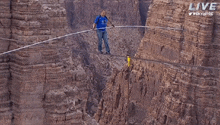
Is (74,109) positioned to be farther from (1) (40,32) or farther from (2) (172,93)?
(2) (172,93)

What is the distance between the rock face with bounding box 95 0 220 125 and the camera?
30.8 m

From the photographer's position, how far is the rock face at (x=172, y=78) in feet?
101

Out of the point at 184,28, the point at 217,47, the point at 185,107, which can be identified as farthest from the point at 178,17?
the point at 185,107

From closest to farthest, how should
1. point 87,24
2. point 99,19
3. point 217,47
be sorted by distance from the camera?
point 99,19 → point 217,47 → point 87,24

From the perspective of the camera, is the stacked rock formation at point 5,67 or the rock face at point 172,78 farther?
the rock face at point 172,78

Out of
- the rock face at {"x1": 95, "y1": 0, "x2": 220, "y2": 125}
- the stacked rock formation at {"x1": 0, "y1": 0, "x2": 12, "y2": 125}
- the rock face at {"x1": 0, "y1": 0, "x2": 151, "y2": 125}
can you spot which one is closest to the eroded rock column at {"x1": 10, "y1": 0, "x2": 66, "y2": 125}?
the rock face at {"x1": 0, "y1": 0, "x2": 151, "y2": 125}

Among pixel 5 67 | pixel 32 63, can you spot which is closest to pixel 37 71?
pixel 32 63

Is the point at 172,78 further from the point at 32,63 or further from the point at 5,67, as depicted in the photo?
the point at 5,67

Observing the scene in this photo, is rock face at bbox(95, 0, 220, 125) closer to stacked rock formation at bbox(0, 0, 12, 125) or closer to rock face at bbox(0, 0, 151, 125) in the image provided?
rock face at bbox(0, 0, 151, 125)

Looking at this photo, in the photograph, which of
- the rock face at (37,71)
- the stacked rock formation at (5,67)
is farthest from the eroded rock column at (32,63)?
the stacked rock formation at (5,67)

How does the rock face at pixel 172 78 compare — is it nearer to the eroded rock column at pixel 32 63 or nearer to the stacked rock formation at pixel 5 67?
the eroded rock column at pixel 32 63

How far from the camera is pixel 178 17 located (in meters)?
32.8

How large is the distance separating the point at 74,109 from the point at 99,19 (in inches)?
195

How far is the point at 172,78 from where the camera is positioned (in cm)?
3347
